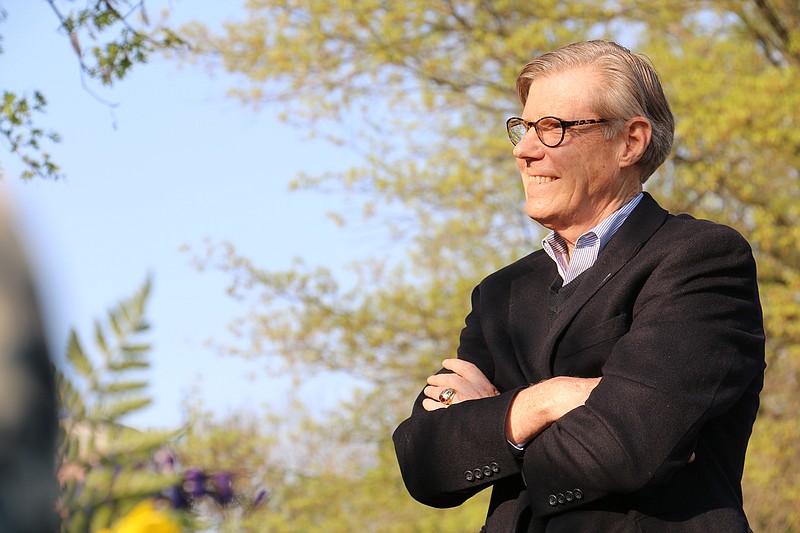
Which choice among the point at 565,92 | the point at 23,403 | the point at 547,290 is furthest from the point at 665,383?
the point at 23,403

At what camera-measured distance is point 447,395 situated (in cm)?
262

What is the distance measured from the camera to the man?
2221 millimetres

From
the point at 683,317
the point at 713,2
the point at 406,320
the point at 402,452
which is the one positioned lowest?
the point at 406,320

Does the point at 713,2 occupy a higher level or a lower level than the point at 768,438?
higher

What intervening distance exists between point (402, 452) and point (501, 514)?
0.29 metres

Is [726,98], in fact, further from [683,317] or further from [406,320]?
[683,317]

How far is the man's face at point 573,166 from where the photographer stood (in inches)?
106

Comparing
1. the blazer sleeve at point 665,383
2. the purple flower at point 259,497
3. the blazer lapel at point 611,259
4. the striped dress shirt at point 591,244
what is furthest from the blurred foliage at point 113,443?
the striped dress shirt at point 591,244

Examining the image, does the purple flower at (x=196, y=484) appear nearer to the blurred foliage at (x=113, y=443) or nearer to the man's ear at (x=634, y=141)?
the blurred foliage at (x=113, y=443)

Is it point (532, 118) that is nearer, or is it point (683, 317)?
point (683, 317)

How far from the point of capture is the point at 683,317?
7.58 feet

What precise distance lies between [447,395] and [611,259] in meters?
0.53

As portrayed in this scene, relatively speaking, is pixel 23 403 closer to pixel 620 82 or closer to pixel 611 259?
pixel 611 259

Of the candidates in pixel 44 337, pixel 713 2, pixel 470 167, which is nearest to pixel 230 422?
pixel 470 167
